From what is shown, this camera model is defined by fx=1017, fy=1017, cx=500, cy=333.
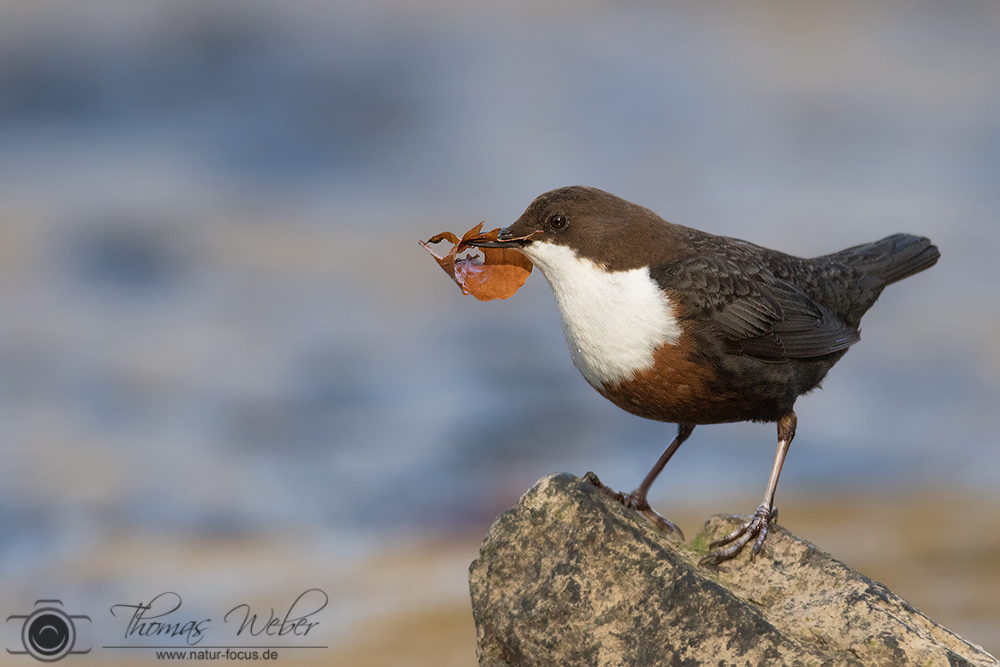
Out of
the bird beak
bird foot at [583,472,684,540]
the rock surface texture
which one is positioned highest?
the bird beak

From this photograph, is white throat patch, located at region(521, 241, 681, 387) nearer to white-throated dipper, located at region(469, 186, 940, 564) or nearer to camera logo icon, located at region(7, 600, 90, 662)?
white-throated dipper, located at region(469, 186, 940, 564)

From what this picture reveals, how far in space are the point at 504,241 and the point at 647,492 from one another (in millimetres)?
1171

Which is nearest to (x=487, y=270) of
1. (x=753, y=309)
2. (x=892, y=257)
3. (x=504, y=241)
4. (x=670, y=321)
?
(x=504, y=241)

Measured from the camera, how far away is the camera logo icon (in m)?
5.31

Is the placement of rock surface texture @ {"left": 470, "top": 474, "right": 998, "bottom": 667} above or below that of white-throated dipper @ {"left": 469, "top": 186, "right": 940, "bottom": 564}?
below

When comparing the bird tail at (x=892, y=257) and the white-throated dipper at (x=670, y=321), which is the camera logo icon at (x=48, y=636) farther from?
the bird tail at (x=892, y=257)

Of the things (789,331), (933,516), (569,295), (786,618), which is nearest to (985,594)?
(933,516)

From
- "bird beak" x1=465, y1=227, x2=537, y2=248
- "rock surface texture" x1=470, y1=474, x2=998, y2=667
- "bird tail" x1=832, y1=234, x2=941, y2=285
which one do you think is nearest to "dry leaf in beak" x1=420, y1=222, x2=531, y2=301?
"bird beak" x1=465, y1=227, x2=537, y2=248

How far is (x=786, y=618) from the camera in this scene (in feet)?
10.9

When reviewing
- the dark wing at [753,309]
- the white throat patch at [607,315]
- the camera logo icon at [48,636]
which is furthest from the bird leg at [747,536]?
the camera logo icon at [48,636]

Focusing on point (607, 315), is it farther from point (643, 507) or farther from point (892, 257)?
point (892, 257)

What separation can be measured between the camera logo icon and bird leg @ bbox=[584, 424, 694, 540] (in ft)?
10.6

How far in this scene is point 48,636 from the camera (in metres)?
5.34

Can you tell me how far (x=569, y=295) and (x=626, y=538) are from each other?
95 centimetres
